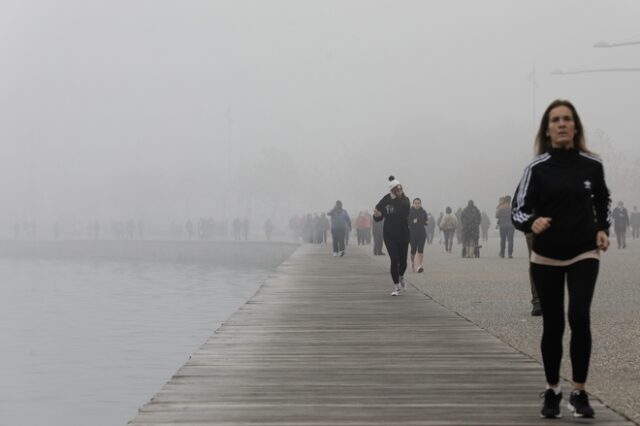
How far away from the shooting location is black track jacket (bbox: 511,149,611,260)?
6918 millimetres

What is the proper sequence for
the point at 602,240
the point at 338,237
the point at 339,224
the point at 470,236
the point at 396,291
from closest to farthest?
1. the point at 602,240
2. the point at 396,291
3. the point at 470,236
4. the point at 339,224
5. the point at 338,237

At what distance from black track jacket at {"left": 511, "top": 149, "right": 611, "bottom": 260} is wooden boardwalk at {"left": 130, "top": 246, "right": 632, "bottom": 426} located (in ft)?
3.75

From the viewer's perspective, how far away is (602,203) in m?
7.04

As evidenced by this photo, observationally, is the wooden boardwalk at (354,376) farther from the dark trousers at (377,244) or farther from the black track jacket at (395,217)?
the dark trousers at (377,244)

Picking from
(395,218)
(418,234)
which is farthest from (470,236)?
(395,218)

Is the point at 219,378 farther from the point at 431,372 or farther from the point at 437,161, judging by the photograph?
the point at 437,161

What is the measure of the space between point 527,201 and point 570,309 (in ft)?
2.35

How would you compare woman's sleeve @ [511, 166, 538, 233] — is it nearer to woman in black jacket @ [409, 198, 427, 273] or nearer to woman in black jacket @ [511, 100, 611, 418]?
woman in black jacket @ [511, 100, 611, 418]

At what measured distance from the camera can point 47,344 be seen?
90.8 ft

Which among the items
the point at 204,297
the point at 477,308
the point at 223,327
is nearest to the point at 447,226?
the point at 204,297

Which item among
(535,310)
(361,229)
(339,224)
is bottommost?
(535,310)

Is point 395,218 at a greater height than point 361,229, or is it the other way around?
point 395,218

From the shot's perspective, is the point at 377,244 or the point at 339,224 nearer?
the point at 339,224

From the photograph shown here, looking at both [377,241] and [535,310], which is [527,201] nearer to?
[535,310]
